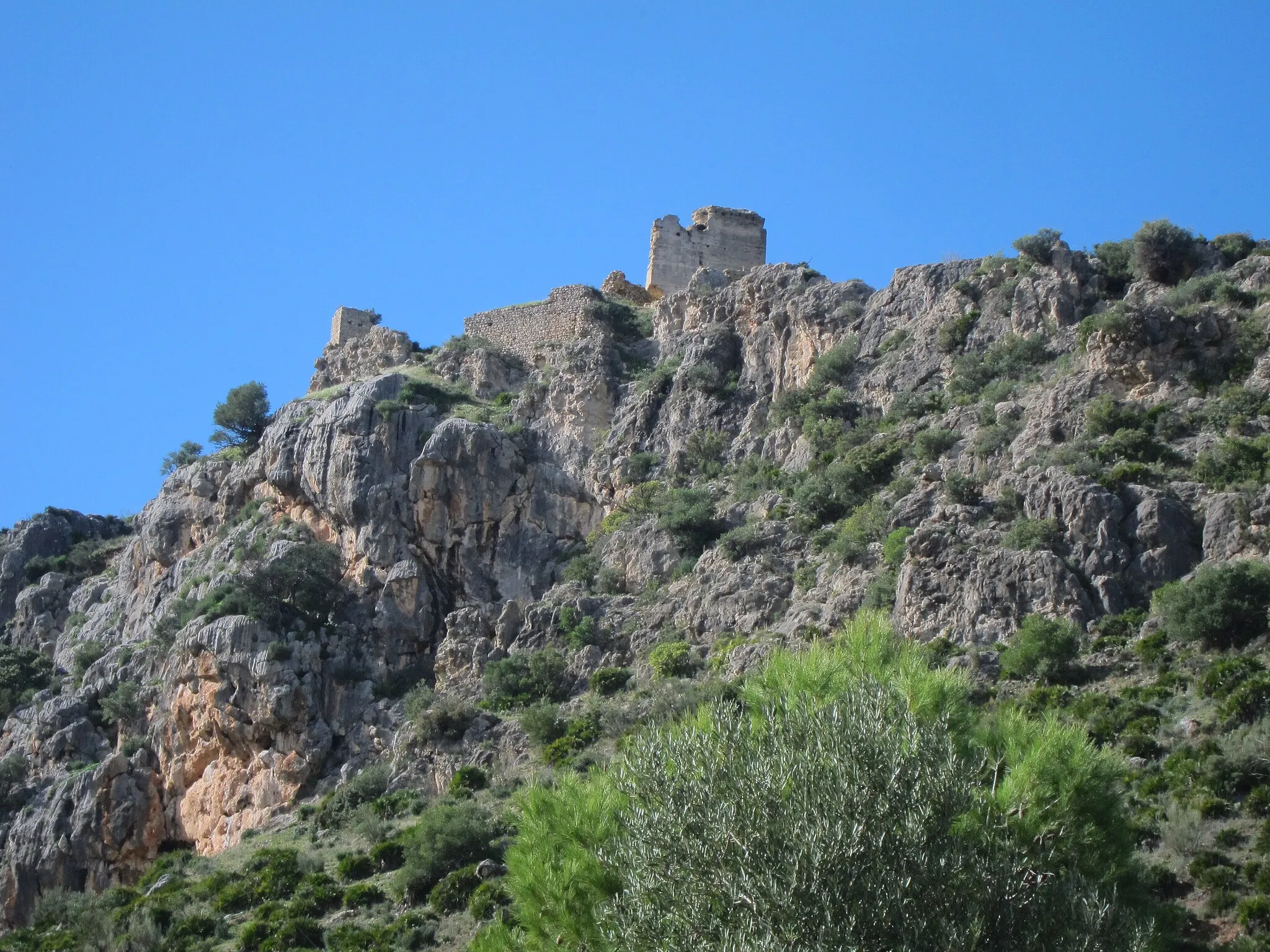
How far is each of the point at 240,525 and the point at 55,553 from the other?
510 inches

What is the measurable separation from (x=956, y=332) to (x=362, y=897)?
2042 cm

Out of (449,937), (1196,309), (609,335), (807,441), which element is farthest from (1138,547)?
(609,335)

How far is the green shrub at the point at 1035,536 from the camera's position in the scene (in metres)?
31.3

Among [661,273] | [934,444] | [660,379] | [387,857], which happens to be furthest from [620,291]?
[387,857]

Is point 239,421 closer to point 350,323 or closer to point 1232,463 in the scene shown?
point 350,323

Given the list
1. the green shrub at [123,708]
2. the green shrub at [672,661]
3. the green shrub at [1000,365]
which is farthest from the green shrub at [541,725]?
the green shrub at [1000,365]

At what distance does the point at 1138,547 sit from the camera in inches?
1209

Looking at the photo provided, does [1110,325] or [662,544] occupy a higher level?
[1110,325]

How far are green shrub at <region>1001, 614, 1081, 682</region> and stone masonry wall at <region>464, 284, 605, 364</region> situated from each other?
2428 cm

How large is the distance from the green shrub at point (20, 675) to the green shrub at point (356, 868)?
56.3ft

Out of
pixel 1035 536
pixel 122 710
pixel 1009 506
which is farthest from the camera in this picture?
pixel 122 710

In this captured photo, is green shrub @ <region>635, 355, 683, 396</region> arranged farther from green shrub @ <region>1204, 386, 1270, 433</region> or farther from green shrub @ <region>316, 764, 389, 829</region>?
green shrub @ <region>1204, 386, 1270, 433</region>

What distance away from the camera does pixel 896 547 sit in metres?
33.4

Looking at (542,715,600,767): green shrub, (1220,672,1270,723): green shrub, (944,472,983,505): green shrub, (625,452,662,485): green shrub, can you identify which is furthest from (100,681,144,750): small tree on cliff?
(1220,672,1270,723): green shrub
